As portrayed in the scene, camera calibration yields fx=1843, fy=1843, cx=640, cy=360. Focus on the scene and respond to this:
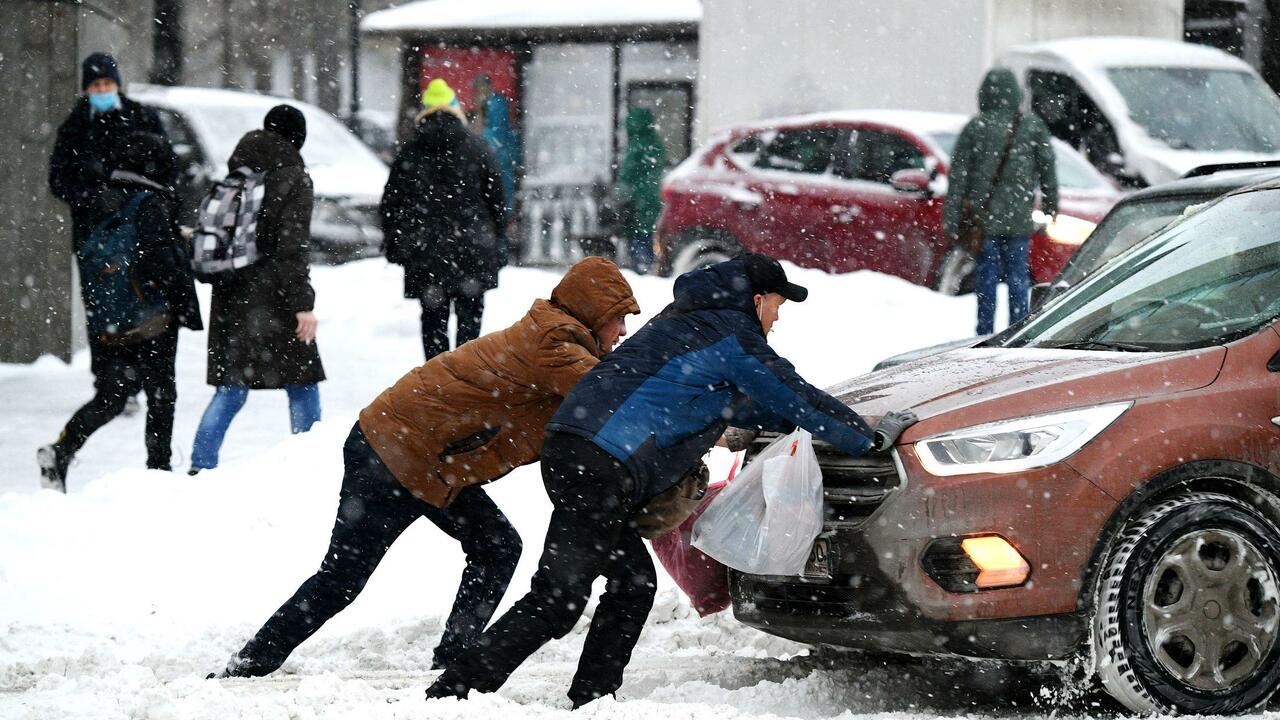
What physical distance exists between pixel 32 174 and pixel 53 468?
492cm

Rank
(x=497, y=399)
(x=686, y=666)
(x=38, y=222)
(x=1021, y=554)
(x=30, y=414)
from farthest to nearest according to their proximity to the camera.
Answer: (x=38, y=222)
(x=30, y=414)
(x=686, y=666)
(x=497, y=399)
(x=1021, y=554)

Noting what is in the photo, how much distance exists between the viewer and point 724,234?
15000mm

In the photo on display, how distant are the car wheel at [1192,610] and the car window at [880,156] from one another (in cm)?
917

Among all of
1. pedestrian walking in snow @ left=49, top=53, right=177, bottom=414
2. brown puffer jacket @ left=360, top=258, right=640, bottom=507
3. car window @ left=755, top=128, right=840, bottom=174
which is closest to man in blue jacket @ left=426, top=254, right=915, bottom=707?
brown puffer jacket @ left=360, top=258, right=640, bottom=507

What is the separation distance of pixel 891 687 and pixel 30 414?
7.41 meters

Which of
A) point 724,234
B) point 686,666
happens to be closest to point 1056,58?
point 724,234

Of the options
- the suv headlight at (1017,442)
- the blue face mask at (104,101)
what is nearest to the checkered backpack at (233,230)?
the blue face mask at (104,101)

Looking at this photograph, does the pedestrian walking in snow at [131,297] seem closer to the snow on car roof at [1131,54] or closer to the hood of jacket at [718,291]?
the hood of jacket at [718,291]

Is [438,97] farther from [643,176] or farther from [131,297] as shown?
[643,176]

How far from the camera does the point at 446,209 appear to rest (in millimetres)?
9680

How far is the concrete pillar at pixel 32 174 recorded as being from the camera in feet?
42.1

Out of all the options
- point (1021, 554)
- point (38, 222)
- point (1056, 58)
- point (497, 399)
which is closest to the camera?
point (1021, 554)

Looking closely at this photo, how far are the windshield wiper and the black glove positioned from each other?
804mm

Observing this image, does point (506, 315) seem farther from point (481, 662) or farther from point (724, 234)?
point (481, 662)
